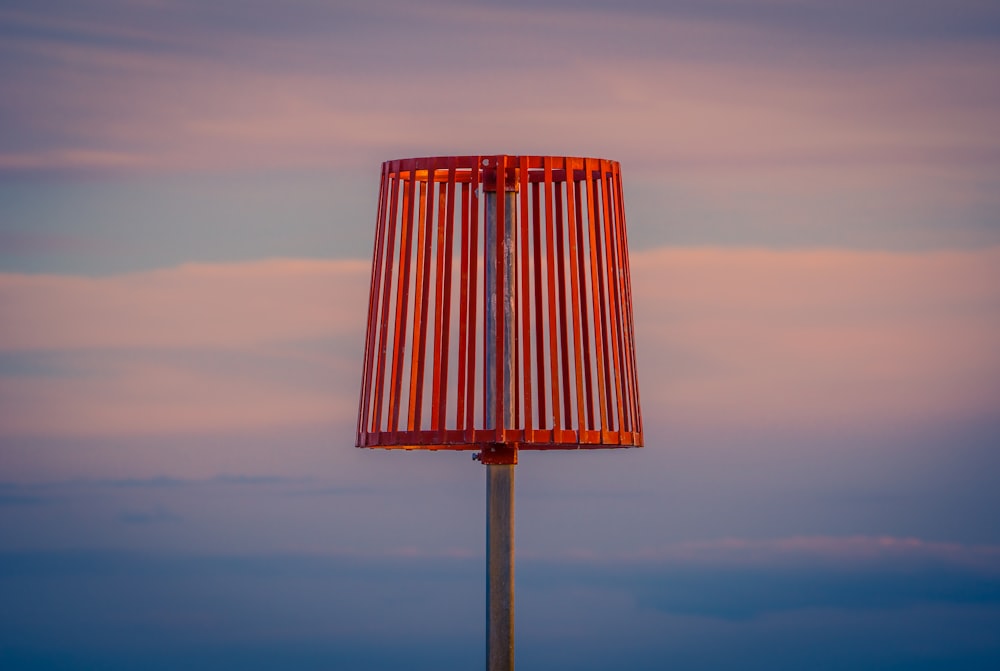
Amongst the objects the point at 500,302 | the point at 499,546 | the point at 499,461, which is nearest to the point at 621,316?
the point at 500,302

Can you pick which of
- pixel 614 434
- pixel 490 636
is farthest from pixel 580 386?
pixel 490 636

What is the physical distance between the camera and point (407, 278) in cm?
600

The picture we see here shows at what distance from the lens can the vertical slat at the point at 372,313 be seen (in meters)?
6.00

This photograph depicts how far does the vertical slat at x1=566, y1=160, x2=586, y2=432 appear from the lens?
18.9ft

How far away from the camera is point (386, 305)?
600cm

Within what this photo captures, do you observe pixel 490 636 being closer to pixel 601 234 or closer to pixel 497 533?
pixel 497 533

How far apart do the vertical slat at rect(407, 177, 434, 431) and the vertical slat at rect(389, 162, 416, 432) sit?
0.05 meters

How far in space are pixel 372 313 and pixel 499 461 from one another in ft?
2.93

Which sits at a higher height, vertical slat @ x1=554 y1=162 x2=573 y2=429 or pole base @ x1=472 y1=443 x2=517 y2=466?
vertical slat @ x1=554 y1=162 x2=573 y2=429

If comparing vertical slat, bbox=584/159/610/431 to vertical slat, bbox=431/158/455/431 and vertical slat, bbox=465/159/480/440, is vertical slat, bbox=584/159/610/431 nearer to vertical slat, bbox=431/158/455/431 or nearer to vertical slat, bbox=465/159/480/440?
vertical slat, bbox=465/159/480/440

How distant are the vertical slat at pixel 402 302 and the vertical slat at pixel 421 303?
5 centimetres

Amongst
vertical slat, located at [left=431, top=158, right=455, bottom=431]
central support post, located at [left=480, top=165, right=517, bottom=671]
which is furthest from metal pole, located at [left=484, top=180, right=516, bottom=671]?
vertical slat, located at [left=431, top=158, right=455, bottom=431]

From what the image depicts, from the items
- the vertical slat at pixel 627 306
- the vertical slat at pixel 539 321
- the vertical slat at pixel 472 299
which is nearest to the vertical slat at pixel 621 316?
the vertical slat at pixel 627 306

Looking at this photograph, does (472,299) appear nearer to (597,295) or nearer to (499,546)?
(597,295)
